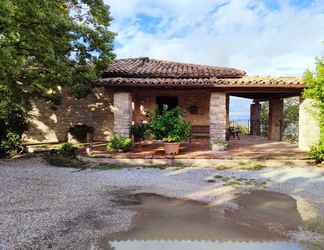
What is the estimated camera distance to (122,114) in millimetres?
12227

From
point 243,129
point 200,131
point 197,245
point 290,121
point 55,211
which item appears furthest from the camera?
point 243,129

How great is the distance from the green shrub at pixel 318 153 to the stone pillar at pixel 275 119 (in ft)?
18.3

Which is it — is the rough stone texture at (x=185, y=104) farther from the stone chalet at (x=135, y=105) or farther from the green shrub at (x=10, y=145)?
the green shrub at (x=10, y=145)

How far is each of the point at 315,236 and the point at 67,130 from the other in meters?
13.5

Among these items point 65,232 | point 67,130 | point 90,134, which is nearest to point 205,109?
point 90,134

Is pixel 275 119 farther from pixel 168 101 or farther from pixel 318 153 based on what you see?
pixel 318 153

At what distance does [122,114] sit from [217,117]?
3.86 meters

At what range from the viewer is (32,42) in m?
8.19

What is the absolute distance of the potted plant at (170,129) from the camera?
34.4 feet

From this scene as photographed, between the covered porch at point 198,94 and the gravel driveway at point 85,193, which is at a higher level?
the covered porch at point 198,94

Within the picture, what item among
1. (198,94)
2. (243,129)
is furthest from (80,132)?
(243,129)

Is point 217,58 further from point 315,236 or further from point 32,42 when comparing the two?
point 315,236

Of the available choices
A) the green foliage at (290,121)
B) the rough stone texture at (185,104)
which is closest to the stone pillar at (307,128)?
the green foliage at (290,121)

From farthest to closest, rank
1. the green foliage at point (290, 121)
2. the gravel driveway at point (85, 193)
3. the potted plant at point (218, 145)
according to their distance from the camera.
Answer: the green foliage at point (290, 121)
the potted plant at point (218, 145)
the gravel driveway at point (85, 193)
